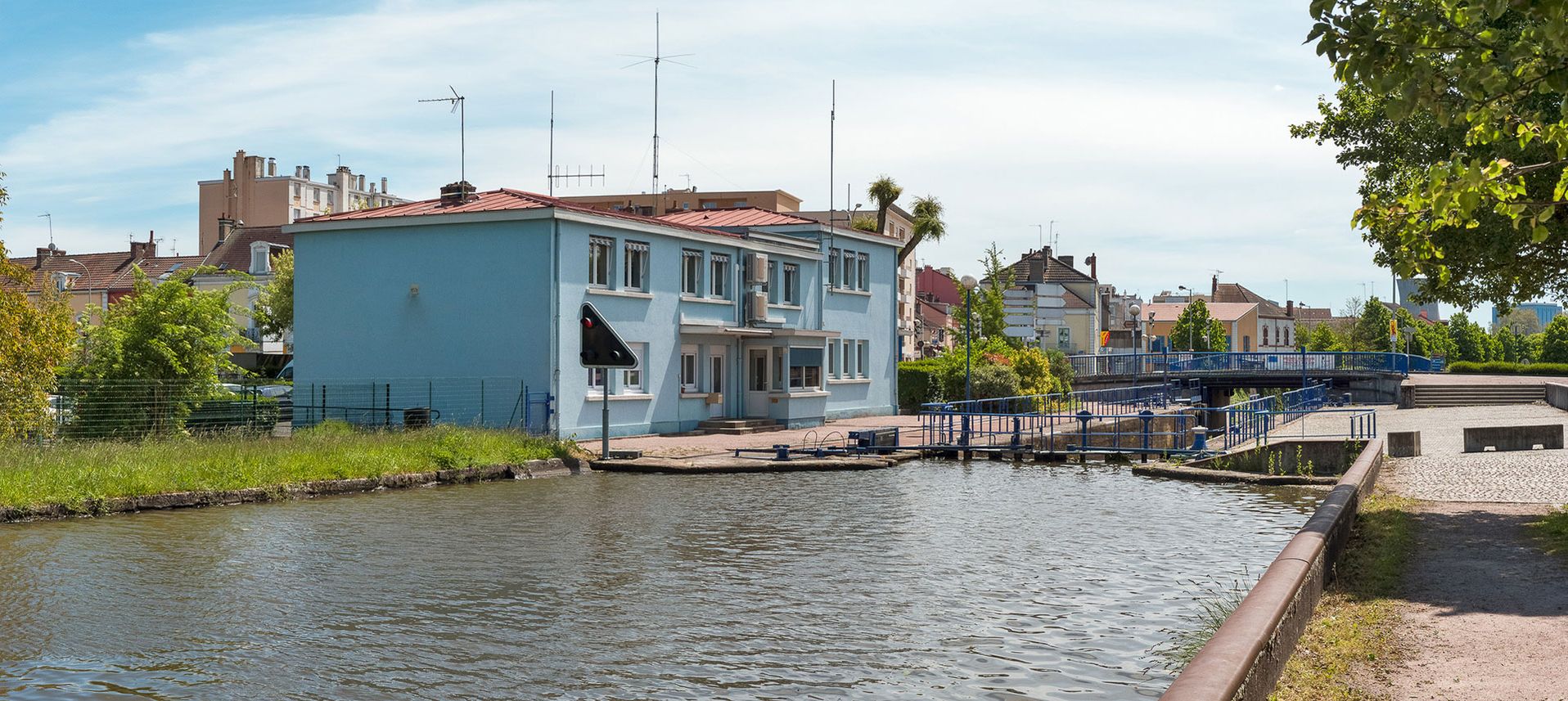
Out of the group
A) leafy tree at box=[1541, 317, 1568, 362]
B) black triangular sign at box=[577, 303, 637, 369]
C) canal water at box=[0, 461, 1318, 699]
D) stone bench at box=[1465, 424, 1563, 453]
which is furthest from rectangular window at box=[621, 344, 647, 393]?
leafy tree at box=[1541, 317, 1568, 362]

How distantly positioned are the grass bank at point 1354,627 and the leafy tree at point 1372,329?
334ft

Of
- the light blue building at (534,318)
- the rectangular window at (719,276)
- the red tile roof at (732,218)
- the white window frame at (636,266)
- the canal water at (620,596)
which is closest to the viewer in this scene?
the canal water at (620,596)

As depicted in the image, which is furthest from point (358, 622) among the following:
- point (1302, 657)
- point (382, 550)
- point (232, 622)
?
point (1302, 657)

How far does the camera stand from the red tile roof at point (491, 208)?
32.7 m

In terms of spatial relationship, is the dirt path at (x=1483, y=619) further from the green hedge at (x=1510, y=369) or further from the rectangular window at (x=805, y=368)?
the green hedge at (x=1510, y=369)

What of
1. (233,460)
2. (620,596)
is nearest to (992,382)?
(233,460)

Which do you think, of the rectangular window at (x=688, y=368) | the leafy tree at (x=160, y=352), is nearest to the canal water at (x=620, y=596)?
the leafy tree at (x=160, y=352)

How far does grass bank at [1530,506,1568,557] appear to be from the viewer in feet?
41.7

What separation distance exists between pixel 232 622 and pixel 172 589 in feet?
6.10

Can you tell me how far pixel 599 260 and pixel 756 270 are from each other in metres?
6.01

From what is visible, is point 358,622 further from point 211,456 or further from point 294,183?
point 294,183

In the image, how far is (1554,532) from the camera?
1386 centimetres

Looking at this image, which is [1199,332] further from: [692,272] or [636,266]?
[636,266]

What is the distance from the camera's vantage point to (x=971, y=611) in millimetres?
11406
